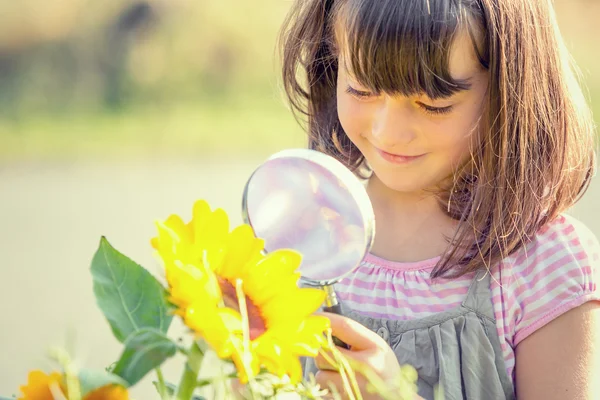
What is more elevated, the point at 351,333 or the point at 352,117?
the point at 352,117

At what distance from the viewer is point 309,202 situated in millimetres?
770

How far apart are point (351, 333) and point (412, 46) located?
387 millimetres

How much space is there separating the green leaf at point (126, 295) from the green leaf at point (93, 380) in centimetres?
6

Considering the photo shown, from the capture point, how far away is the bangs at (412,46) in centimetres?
109

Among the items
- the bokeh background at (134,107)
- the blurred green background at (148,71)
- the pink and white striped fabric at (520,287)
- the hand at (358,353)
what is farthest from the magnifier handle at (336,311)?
the blurred green background at (148,71)

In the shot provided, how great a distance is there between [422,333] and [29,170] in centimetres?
404

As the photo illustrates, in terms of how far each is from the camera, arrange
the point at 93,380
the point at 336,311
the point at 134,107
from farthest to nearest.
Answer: the point at 134,107 → the point at 336,311 → the point at 93,380

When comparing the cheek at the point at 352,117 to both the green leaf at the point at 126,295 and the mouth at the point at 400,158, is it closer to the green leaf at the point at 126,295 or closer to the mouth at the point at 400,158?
the mouth at the point at 400,158

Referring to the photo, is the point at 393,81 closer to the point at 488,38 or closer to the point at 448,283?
the point at 488,38

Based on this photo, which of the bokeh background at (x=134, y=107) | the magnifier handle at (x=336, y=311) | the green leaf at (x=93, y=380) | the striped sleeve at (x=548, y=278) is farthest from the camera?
the bokeh background at (x=134, y=107)

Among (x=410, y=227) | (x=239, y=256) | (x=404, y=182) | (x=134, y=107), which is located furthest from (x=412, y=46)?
(x=134, y=107)

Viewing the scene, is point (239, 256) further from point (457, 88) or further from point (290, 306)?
point (457, 88)

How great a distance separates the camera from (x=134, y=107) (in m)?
5.74

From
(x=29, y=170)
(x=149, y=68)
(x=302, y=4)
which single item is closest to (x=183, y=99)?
(x=149, y=68)
